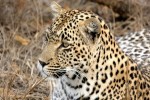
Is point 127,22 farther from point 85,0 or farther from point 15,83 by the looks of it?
point 15,83

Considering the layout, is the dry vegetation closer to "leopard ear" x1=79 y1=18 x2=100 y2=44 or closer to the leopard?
the leopard

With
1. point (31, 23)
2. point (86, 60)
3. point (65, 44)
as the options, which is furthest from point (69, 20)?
point (31, 23)

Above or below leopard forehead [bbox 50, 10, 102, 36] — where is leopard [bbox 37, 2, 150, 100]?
below

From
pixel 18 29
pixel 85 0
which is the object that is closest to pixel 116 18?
pixel 85 0

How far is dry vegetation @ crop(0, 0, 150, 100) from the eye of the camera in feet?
27.7

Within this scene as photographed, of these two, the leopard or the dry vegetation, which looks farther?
the dry vegetation

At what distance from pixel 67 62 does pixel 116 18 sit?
4.95m

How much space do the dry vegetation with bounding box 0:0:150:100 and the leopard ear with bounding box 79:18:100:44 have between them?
215 cm

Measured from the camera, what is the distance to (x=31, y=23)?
34.4 ft

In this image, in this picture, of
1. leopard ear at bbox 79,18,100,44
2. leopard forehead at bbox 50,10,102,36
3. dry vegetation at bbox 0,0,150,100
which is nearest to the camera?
leopard ear at bbox 79,18,100,44

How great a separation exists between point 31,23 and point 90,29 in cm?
473

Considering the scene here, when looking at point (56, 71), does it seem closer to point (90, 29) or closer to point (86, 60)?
point (86, 60)

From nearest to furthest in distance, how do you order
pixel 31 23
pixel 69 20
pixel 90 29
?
pixel 90 29, pixel 69 20, pixel 31 23

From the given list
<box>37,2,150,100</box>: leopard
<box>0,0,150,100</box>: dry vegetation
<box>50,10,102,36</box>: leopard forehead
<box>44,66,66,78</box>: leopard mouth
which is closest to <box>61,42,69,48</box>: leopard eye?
<box>37,2,150,100</box>: leopard
